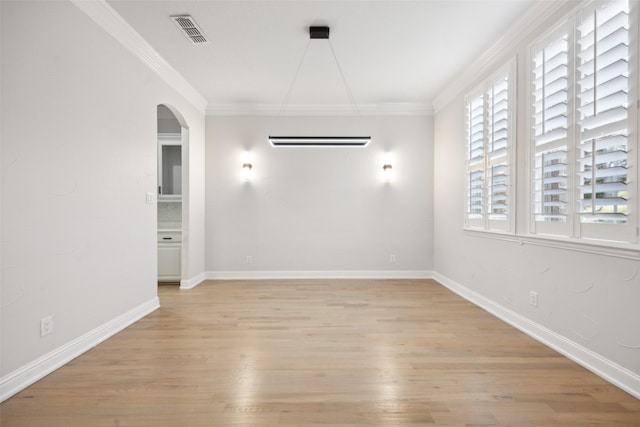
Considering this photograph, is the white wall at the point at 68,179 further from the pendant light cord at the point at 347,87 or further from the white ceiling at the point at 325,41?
the pendant light cord at the point at 347,87

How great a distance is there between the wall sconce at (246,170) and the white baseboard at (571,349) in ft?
12.9

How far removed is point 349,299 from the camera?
4383mm

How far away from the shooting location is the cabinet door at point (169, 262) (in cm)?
528

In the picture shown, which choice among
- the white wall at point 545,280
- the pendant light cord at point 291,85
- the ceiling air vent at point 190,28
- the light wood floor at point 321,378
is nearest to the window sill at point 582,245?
the white wall at point 545,280

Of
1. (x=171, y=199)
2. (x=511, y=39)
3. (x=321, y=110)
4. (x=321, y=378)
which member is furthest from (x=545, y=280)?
(x=171, y=199)

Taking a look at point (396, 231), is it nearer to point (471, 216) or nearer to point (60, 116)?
point (471, 216)

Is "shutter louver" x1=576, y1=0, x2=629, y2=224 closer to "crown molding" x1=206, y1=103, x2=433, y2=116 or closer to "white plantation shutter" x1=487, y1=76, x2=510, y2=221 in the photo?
"white plantation shutter" x1=487, y1=76, x2=510, y2=221

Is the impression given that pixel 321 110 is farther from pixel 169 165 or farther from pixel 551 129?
pixel 551 129

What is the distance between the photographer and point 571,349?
2.62 metres

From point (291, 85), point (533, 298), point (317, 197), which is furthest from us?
point (317, 197)

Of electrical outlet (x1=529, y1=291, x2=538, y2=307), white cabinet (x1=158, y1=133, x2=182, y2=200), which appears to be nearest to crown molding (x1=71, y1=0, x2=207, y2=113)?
white cabinet (x1=158, y1=133, x2=182, y2=200)

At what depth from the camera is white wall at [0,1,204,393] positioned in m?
2.13

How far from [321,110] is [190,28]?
2736mm

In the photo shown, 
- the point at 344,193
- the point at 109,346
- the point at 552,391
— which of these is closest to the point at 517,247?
the point at 552,391
